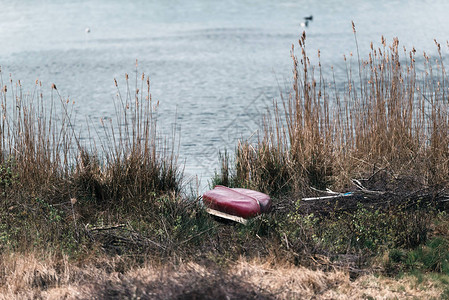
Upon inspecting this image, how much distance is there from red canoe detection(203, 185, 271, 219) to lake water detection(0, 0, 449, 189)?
1.70m

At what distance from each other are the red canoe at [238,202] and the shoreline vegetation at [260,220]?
95mm

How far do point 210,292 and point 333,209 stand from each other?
2048 millimetres

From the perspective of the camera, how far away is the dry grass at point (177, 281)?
3.08 meters

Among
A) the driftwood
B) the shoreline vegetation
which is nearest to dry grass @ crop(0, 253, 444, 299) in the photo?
the shoreline vegetation

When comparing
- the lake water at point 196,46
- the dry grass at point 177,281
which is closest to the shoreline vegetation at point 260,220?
the dry grass at point 177,281

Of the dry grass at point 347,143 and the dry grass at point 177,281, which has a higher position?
the dry grass at point 347,143

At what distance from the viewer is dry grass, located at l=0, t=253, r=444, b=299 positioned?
10.1ft

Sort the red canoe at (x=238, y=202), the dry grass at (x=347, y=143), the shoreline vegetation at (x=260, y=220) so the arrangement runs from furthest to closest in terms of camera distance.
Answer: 1. the dry grass at (x=347, y=143)
2. the red canoe at (x=238, y=202)
3. the shoreline vegetation at (x=260, y=220)

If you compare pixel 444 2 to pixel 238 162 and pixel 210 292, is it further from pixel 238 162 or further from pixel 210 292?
pixel 210 292

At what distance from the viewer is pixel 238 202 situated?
4.72 meters

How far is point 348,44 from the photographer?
1916 cm

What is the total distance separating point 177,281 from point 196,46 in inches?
681

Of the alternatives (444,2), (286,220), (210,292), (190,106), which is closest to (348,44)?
(190,106)

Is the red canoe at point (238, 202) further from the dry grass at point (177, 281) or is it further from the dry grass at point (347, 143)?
the dry grass at point (177, 281)
